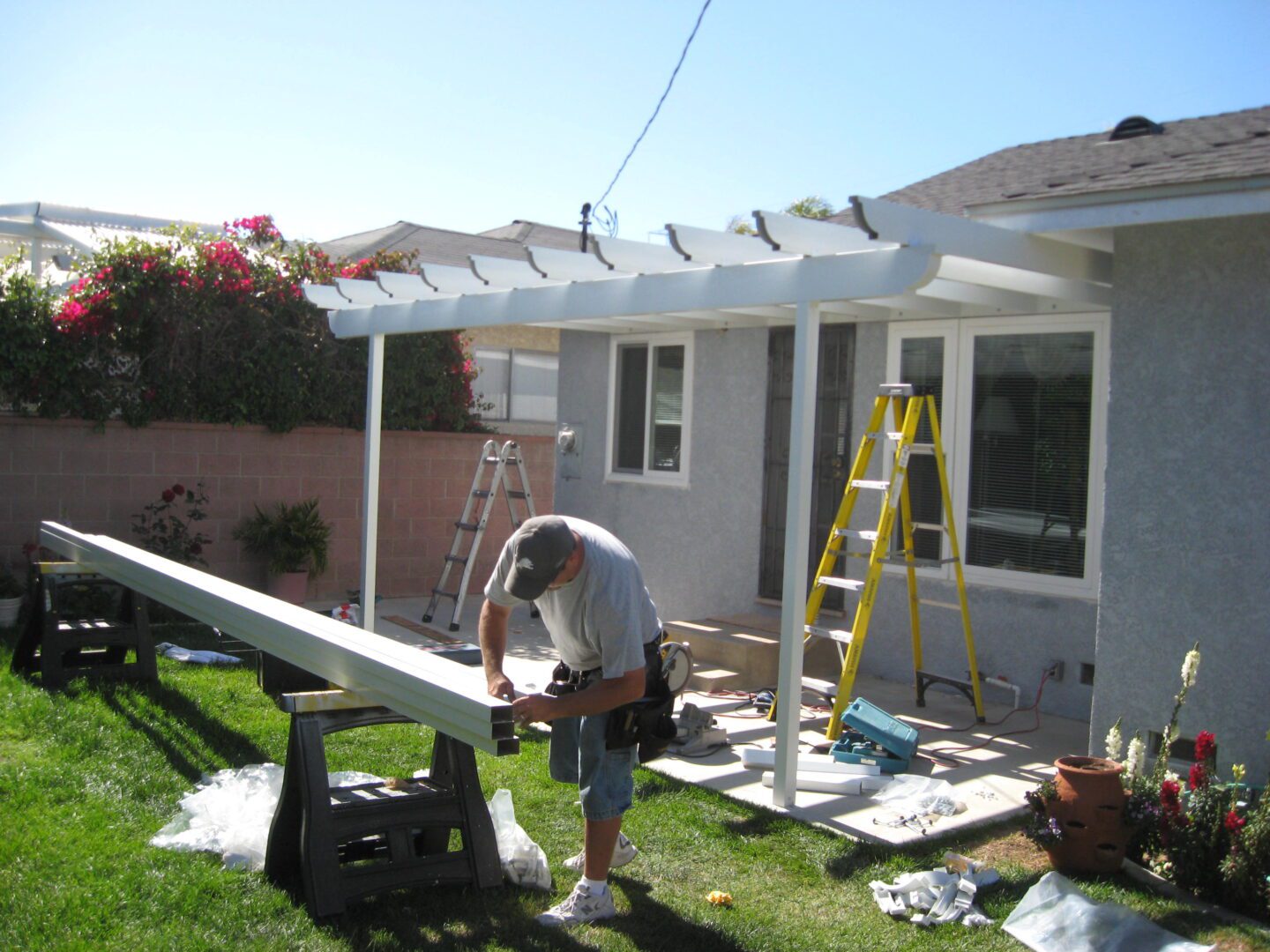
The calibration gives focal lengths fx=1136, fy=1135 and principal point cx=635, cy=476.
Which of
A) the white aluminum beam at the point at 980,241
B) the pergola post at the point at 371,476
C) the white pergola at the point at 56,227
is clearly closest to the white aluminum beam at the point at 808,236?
the white aluminum beam at the point at 980,241

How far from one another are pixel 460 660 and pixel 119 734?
8.03 ft

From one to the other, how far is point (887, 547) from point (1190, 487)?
2.01 metres

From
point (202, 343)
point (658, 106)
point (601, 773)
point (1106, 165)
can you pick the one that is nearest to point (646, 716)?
point (601, 773)

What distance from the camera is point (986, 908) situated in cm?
427

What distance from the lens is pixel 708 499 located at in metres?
9.73

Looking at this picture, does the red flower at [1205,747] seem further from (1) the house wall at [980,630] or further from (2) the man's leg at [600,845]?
(1) the house wall at [980,630]

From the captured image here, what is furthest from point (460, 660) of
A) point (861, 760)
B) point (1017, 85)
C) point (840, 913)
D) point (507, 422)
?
point (1017, 85)

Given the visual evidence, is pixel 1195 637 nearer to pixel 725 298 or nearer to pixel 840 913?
pixel 840 913

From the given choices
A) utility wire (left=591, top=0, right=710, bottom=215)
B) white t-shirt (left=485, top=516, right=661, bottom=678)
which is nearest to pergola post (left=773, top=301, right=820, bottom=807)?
white t-shirt (left=485, top=516, right=661, bottom=678)

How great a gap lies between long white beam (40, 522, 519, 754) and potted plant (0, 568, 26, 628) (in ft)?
7.99

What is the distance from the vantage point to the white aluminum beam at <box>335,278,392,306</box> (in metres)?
8.41

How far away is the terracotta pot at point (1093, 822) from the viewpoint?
456 centimetres

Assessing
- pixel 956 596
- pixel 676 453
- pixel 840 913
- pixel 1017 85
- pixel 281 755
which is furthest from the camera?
pixel 1017 85

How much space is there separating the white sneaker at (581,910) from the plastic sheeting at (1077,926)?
57.2 inches
